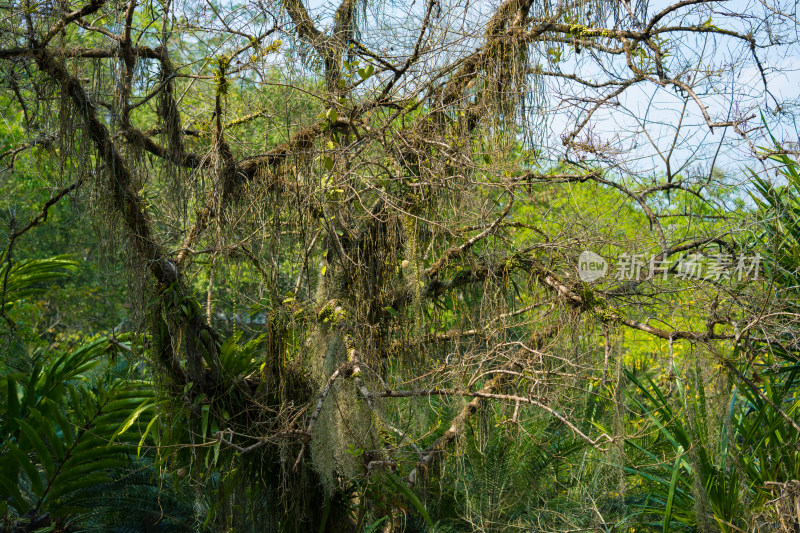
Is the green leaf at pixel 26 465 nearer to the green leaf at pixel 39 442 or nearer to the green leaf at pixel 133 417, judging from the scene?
the green leaf at pixel 39 442

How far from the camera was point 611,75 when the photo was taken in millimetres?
3496

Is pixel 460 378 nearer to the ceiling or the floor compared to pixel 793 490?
nearer to the ceiling

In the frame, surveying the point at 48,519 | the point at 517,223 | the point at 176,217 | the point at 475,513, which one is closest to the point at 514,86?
the point at 517,223

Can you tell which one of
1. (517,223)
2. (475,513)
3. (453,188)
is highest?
(453,188)

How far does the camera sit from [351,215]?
3.30m

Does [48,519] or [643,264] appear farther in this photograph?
[48,519]

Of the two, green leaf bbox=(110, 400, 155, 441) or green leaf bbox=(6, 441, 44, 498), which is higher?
green leaf bbox=(110, 400, 155, 441)

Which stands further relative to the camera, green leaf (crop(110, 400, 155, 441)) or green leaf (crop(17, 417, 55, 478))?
green leaf (crop(17, 417, 55, 478))

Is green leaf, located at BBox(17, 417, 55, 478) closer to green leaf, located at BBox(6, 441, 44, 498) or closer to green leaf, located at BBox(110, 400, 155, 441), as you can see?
green leaf, located at BBox(6, 441, 44, 498)

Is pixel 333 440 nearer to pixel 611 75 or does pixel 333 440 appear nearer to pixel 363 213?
pixel 363 213

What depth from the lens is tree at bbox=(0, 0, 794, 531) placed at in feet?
9.55

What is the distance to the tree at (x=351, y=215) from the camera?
115 inches

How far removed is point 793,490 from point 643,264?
1210 mm

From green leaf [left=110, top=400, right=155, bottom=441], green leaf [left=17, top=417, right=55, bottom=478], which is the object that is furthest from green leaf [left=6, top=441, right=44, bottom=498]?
green leaf [left=110, top=400, right=155, bottom=441]
